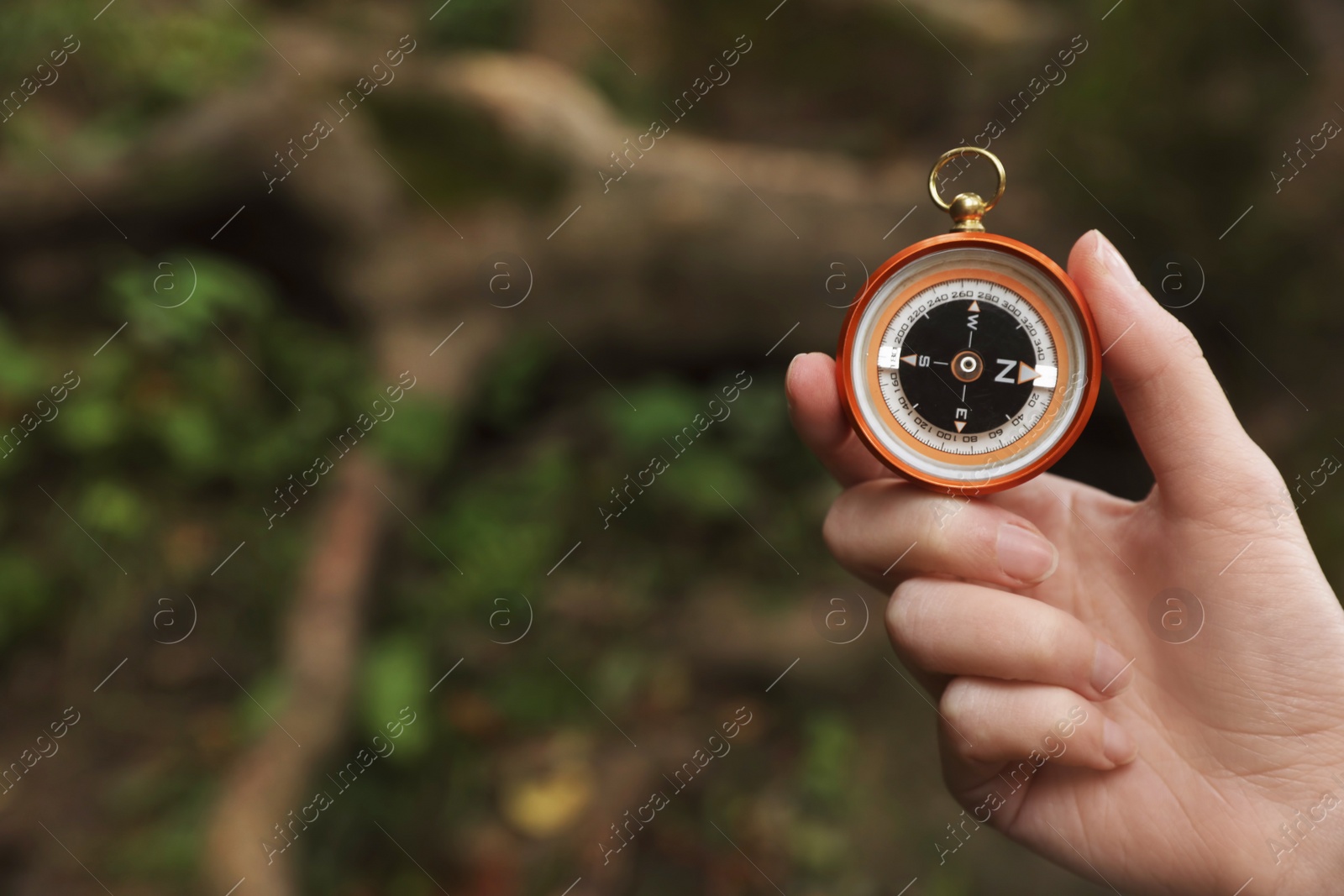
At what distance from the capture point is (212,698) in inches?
165

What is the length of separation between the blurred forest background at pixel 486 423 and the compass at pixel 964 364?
7.83 ft

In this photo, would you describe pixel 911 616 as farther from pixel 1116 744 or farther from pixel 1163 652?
pixel 1163 652

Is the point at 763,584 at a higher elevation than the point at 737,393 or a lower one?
lower

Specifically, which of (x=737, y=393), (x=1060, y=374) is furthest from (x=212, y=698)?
(x=1060, y=374)

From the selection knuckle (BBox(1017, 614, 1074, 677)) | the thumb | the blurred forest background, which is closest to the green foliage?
the blurred forest background

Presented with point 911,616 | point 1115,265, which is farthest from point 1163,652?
point 1115,265

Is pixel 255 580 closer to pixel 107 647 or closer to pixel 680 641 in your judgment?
pixel 107 647

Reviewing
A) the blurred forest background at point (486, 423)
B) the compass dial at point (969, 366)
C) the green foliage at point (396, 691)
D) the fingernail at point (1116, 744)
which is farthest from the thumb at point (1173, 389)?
the green foliage at point (396, 691)

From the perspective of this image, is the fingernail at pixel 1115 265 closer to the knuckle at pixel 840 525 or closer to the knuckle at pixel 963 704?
the knuckle at pixel 840 525

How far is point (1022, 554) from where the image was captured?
6.24ft

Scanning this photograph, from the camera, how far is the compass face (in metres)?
1.96

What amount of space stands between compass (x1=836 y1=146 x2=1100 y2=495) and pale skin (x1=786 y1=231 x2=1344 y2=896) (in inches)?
3.0

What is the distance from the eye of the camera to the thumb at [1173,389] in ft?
6.08

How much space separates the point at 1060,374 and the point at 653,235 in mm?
3113
